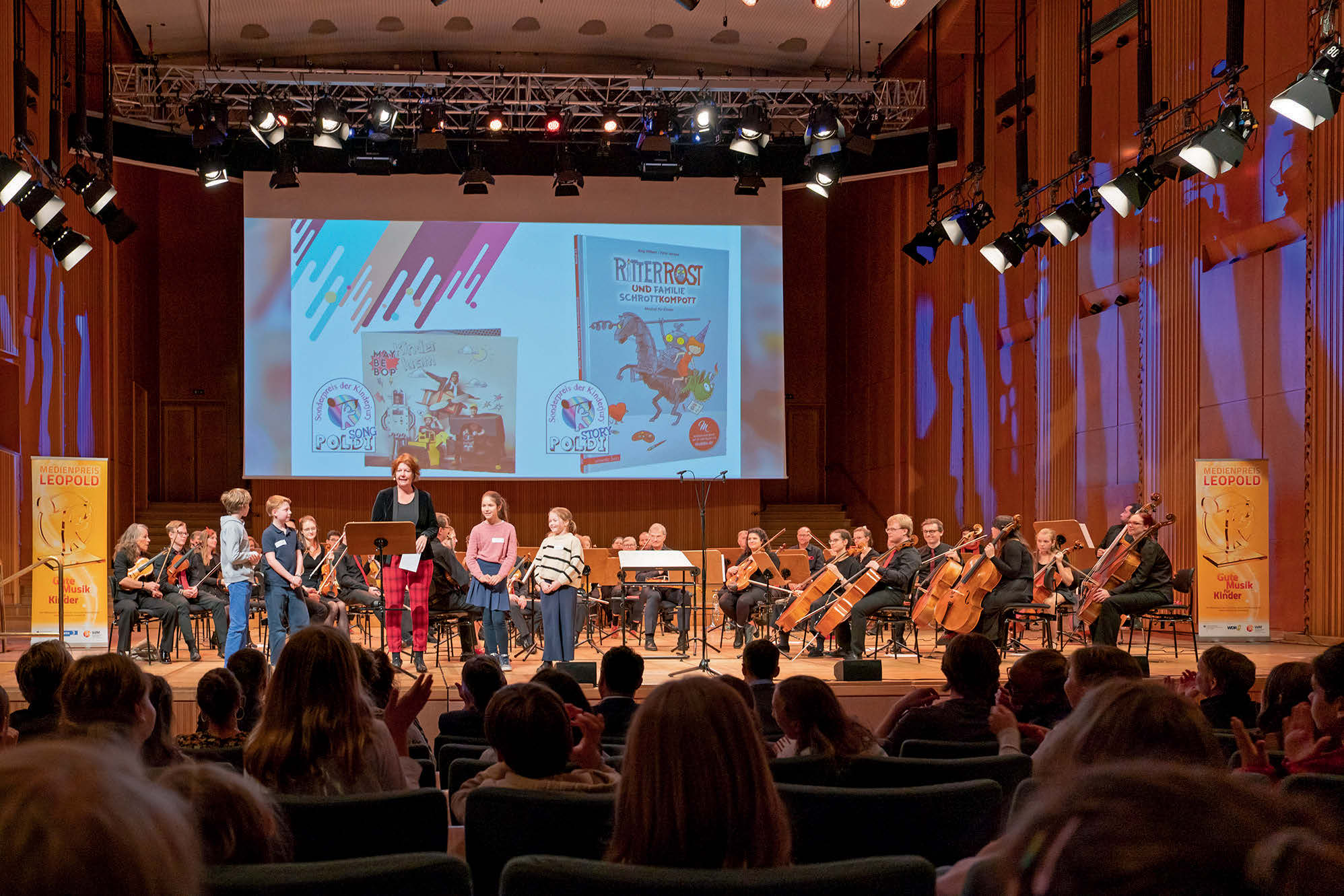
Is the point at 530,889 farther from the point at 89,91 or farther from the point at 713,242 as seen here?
the point at 89,91

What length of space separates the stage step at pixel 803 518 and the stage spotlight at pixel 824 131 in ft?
23.9

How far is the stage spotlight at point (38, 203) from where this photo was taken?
8.52 m

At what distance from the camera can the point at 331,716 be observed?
2.64 m

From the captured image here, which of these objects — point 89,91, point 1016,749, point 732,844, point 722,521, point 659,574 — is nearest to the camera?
point 732,844

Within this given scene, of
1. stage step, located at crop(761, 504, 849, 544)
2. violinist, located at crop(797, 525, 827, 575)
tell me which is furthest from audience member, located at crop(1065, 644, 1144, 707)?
stage step, located at crop(761, 504, 849, 544)

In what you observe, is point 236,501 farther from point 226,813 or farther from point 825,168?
point 226,813

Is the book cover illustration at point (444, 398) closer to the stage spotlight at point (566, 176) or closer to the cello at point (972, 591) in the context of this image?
the stage spotlight at point (566, 176)

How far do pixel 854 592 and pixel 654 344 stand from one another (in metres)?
5.83

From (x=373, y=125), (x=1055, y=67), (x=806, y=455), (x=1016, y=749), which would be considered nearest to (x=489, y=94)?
(x=373, y=125)

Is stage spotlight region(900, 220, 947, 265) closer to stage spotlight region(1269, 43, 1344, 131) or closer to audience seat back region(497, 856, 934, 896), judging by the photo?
stage spotlight region(1269, 43, 1344, 131)

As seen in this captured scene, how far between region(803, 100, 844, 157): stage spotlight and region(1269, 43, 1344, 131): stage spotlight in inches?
190

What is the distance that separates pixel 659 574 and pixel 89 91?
9037 mm

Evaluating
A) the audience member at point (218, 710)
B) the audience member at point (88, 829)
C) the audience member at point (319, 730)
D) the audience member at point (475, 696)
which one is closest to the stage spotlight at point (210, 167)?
the audience member at point (475, 696)

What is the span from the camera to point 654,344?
45.9 feet
